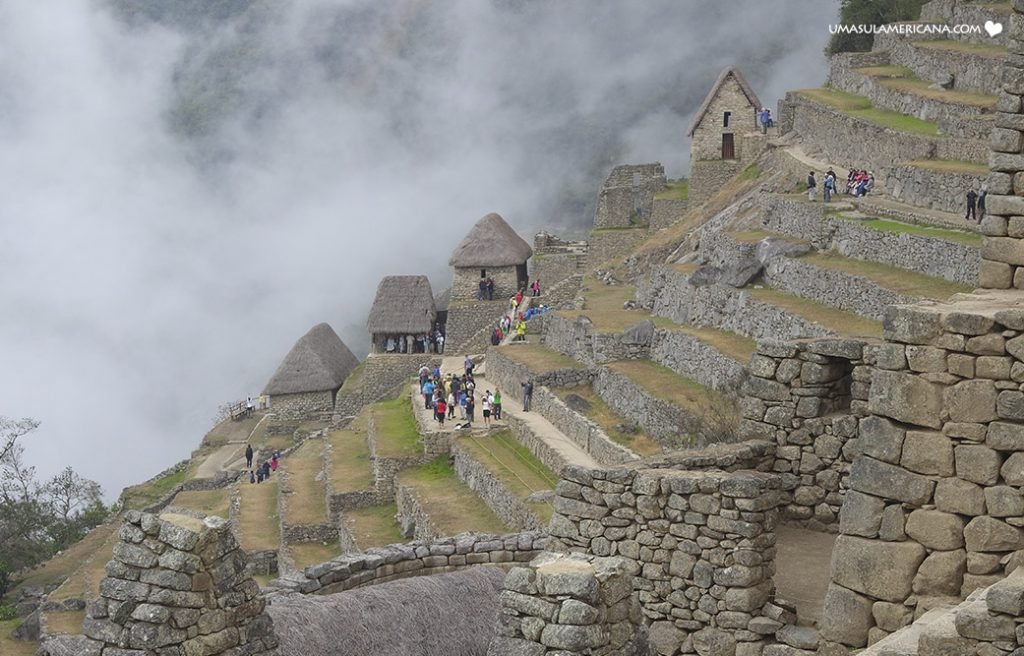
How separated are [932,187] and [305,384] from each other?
2373cm

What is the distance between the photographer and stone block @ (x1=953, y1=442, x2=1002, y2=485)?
6496 mm

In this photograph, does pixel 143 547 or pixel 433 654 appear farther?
pixel 433 654

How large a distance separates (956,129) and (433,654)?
27.0 meters

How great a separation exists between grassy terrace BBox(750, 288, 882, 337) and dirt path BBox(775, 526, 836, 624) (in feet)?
44.8

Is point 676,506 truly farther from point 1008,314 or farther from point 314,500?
point 314,500

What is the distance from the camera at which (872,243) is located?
2872cm

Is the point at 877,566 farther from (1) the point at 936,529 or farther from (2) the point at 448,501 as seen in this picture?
(2) the point at 448,501

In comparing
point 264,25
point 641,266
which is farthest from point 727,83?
point 264,25

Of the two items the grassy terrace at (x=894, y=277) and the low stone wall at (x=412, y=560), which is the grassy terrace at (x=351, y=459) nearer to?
the grassy terrace at (x=894, y=277)

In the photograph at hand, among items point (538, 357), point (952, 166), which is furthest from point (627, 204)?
point (952, 166)

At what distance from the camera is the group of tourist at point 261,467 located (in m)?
41.1

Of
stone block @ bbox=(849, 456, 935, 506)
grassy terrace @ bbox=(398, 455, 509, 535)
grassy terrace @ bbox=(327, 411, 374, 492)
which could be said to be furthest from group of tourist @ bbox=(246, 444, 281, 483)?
stone block @ bbox=(849, 456, 935, 506)

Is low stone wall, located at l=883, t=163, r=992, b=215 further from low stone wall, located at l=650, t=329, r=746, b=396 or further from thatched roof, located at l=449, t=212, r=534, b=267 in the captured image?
thatched roof, located at l=449, t=212, r=534, b=267

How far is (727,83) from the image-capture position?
Answer: 49781 millimetres
